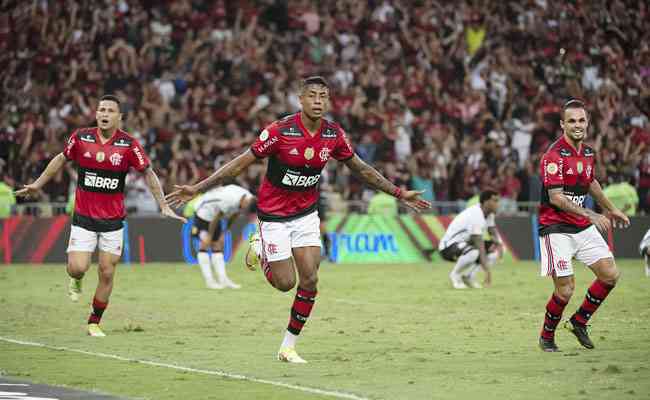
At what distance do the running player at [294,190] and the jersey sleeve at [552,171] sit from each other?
2.04 meters

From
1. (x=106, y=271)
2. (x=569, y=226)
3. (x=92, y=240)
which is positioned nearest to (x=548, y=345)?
(x=569, y=226)

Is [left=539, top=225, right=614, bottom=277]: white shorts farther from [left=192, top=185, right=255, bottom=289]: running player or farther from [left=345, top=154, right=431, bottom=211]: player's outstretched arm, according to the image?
[left=192, top=185, right=255, bottom=289]: running player

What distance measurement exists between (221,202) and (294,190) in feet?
35.9

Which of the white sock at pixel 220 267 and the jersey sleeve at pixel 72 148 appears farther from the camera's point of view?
the white sock at pixel 220 267

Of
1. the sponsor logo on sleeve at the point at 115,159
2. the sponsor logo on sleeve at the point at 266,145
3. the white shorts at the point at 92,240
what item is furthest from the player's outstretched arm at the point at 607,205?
the white shorts at the point at 92,240

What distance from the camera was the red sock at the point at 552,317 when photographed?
42.3ft

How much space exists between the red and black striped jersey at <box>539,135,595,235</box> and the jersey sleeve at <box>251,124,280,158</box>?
281 centimetres

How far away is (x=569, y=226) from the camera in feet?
42.7

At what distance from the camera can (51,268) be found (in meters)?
27.5

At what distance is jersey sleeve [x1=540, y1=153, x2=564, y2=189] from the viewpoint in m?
12.7

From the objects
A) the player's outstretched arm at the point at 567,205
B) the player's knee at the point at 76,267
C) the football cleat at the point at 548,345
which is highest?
the player's outstretched arm at the point at 567,205

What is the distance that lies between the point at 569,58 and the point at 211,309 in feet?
67.9

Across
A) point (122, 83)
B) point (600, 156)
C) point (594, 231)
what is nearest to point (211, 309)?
point (594, 231)

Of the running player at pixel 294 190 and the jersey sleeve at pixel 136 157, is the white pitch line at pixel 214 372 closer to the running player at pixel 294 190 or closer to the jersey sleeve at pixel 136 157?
the running player at pixel 294 190
